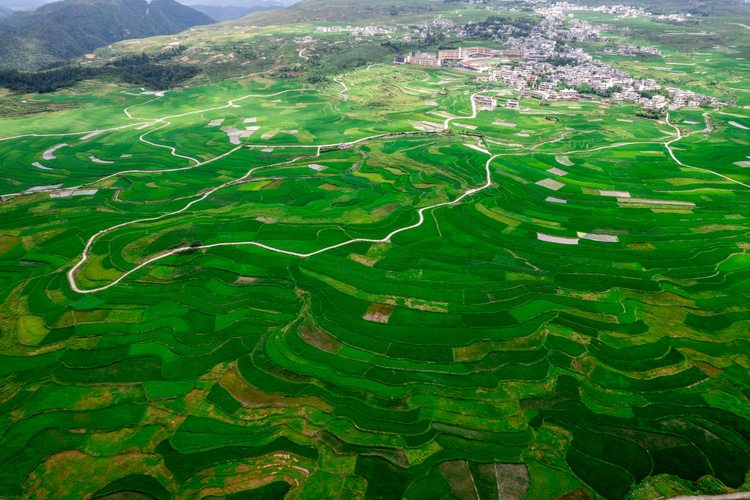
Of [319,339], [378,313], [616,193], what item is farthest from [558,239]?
[319,339]

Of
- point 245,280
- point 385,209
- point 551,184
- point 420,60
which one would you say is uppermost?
point 420,60

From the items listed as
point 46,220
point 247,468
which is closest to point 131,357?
point 247,468

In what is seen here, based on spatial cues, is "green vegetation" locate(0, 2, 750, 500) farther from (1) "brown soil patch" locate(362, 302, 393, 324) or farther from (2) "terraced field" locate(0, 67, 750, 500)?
(1) "brown soil patch" locate(362, 302, 393, 324)

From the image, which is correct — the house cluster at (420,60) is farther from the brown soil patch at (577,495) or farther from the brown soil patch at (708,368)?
the brown soil patch at (577,495)

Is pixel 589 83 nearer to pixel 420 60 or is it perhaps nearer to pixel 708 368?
pixel 420 60

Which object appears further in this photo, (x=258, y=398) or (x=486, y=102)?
(x=486, y=102)

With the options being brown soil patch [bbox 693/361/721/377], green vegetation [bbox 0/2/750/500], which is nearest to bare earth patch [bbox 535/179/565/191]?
green vegetation [bbox 0/2/750/500]

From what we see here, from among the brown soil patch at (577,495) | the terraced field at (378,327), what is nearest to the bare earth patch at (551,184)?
the terraced field at (378,327)
